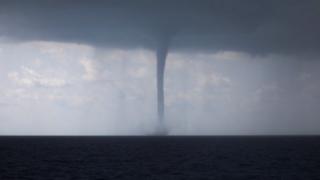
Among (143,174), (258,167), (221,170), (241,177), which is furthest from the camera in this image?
(258,167)

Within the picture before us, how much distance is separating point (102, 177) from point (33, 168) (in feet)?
58.9

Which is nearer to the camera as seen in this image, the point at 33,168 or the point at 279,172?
the point at 279,172

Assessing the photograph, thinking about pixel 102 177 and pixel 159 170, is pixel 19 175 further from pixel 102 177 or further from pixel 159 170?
pixel 159 170

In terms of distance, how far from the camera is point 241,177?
2630 inches

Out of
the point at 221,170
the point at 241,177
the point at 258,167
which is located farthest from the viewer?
the point at 258,167

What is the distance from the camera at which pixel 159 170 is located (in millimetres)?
78750

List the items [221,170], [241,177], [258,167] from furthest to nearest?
[258,167], [221,170], [241,177]

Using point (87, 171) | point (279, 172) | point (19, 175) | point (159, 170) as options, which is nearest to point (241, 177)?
point (279, 172)

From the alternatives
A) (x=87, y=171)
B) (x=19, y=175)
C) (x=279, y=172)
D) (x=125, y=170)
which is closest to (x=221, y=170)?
(x=279, y=172)

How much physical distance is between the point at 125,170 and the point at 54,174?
36.3ft

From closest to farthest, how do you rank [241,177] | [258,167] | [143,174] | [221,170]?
[241,177] → [143,174] → [221,170] → [258,167]

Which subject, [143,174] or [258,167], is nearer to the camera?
[143,174]

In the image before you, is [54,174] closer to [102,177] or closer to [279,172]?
[102,177]

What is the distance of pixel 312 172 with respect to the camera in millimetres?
75625
